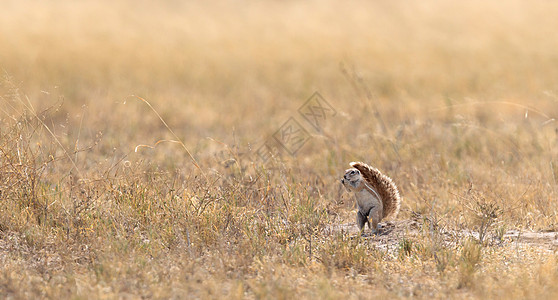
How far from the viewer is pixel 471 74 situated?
16297mm

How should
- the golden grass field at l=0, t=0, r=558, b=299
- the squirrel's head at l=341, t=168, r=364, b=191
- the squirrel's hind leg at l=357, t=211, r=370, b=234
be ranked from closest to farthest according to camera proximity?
the golden grass field at l=0, t=0, r=558, b=299
the squirrel's head at l=341, t=168, r=364, b=191
the squirrel's hind leg at l=357, t=211, r=370, b=234

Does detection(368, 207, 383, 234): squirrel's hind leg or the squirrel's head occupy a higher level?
Result: the squirrel's head

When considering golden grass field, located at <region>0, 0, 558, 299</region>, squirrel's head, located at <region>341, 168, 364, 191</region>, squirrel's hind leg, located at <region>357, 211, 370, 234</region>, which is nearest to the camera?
golden grass field, located at <region>0, 0, 558, 299</region>

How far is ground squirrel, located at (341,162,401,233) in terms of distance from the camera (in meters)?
5.66

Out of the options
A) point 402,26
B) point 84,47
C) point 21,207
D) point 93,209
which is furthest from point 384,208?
point 402,26

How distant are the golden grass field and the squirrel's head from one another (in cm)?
20

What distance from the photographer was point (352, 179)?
5.63m

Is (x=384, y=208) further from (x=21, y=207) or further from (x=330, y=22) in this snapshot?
(x=330, y=22)

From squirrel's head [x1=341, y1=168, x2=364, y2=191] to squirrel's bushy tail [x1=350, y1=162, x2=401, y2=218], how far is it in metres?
0.15

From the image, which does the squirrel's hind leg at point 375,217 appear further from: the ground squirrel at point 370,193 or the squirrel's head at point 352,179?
the squirrel's head at point 352,179

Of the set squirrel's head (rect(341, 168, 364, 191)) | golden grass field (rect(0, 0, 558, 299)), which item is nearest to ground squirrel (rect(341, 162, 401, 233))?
squirrel's head (rect(341, 168, 364, 191))

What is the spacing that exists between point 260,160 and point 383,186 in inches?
112

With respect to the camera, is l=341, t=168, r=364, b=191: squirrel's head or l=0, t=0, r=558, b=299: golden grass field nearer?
l=0, t=0, r=558, b=299: golden grass field

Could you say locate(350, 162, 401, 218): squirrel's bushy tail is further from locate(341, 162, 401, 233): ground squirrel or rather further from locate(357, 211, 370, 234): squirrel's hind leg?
locate(357, 211, 370, 234): squirrel's hind leg
